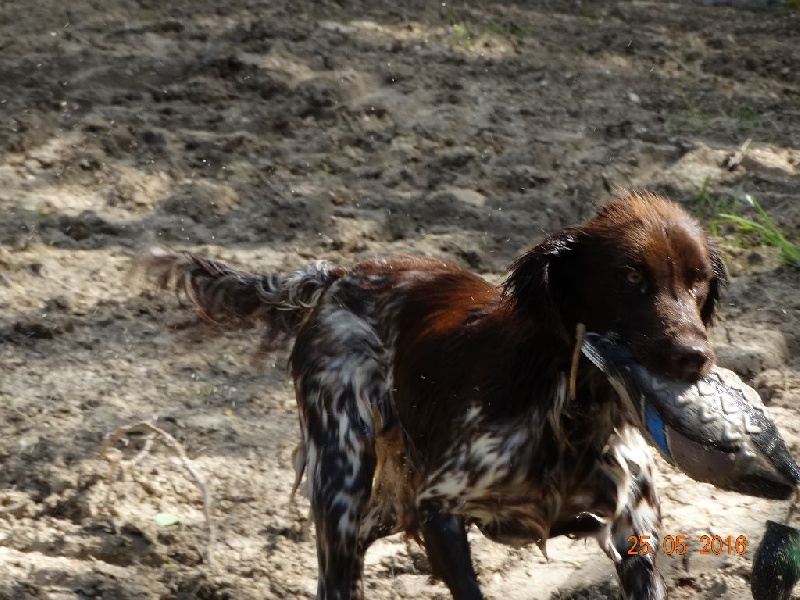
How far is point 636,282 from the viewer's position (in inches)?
158

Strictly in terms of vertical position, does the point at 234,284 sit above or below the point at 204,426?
above

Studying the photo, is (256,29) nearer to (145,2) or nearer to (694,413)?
(145,2)

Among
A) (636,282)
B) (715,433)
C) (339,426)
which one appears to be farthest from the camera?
(339,426)

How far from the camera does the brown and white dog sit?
13.4ft

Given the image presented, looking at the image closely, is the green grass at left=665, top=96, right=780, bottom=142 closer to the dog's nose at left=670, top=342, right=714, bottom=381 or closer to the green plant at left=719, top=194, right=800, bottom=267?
the green plant at left=719, top=194, right=800, bottom=267

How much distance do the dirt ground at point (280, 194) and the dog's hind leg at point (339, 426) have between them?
0.97ft

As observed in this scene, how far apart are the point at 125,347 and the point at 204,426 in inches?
27.5

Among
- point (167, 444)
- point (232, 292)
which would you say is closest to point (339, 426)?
point (232, 292)

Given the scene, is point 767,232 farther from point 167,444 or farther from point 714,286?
point 167,444

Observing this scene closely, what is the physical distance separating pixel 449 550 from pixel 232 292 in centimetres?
148

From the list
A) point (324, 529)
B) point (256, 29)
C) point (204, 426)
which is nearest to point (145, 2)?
point (256, 29)

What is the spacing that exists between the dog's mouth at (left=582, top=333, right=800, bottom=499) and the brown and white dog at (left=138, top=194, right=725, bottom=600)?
65 mm

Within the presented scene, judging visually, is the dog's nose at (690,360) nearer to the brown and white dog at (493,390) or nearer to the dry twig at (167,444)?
the brown and white dog at (493,390)

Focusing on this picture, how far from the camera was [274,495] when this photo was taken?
540cm
